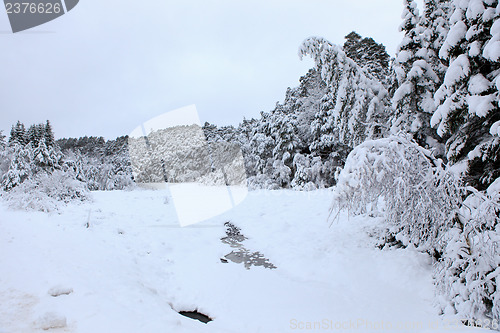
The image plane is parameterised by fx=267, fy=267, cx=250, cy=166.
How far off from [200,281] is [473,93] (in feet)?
24.4

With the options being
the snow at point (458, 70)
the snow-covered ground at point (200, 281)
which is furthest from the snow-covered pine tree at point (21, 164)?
the snow at point (458, 70)

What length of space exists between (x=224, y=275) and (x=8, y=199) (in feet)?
41.6

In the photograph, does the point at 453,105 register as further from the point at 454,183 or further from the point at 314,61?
the point at 314,61

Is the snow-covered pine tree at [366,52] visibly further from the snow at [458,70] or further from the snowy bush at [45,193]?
the snowy bush at [45,193]

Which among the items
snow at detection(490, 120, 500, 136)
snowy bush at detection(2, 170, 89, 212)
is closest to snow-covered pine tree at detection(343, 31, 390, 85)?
snow at detection(490, 120, 500, 136)

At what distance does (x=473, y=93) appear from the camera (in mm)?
5148

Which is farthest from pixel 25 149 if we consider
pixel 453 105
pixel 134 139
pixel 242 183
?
pixel 134 139

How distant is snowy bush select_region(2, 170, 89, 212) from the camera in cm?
1234

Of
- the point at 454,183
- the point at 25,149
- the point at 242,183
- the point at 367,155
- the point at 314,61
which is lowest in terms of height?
the point at 242,183

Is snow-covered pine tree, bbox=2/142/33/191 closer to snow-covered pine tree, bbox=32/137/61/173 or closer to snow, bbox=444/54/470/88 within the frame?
snow-covered pine tree, bbox=32/137/61/173

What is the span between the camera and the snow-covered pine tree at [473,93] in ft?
16.0

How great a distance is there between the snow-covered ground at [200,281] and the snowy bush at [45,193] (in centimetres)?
105

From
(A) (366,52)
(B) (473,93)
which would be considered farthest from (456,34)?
(A) (366,52)

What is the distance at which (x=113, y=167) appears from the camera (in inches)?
1871
